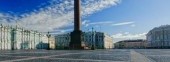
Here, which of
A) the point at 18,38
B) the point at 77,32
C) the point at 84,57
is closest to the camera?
the point at 84,57

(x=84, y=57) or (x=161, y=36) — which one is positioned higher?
(x=161, y=36)

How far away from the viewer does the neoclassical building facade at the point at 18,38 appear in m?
81.7

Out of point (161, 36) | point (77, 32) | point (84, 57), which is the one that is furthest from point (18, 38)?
point (84, 57)

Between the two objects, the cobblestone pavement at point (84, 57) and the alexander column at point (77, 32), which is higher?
the alexander column at point (77, 32)

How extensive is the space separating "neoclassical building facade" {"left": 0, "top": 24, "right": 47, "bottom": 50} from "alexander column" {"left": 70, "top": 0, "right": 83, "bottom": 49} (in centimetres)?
2990

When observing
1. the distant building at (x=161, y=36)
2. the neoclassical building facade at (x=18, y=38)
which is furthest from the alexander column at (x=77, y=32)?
the distant building at (x=161, y=36)

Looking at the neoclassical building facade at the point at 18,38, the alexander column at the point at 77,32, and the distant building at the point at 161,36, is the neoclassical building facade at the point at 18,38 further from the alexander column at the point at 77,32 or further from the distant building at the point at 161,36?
the distant building at the point at 161,36

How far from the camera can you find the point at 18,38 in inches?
3681

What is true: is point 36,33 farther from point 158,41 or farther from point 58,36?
point 158,41

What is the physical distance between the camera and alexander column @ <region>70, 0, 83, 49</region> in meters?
49.0

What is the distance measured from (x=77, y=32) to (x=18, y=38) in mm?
48894

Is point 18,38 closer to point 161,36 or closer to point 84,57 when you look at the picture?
point 161,36

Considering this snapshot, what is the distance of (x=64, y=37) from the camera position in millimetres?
152250

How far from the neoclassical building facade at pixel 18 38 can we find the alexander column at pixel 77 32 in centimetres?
2990
